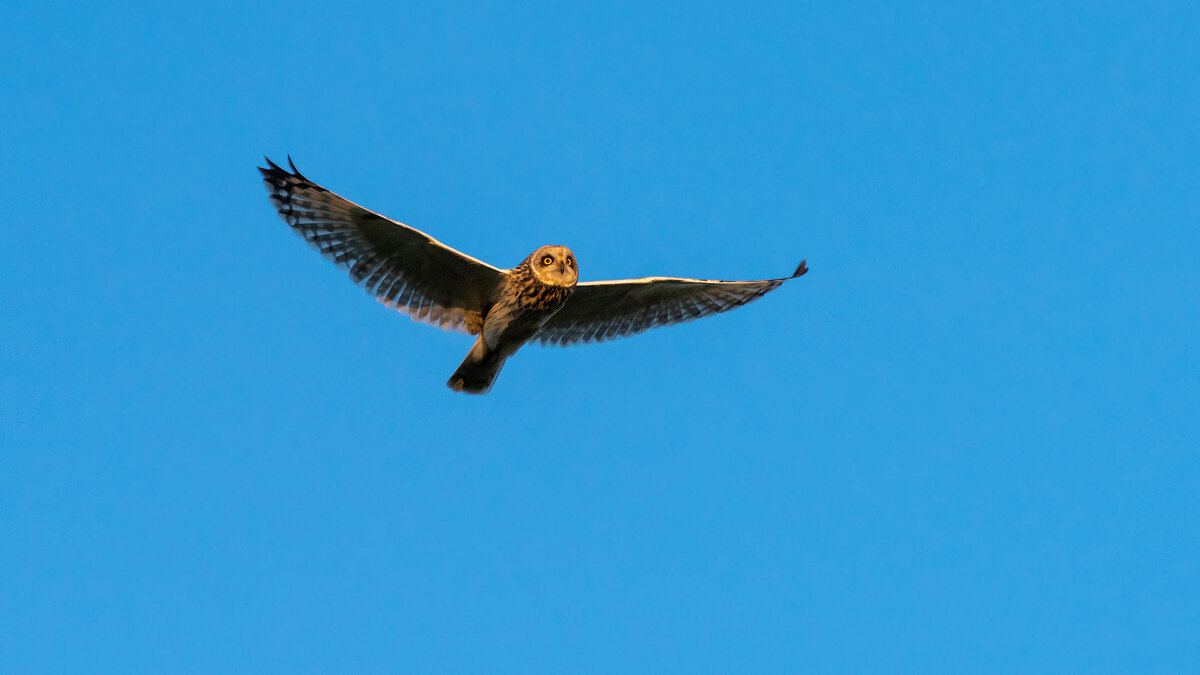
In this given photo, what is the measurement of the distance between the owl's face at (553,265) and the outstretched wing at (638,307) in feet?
3.37

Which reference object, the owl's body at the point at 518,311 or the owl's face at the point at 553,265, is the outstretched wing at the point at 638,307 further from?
the owl's face at the point at 553,265

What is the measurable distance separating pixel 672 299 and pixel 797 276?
4.40 ft

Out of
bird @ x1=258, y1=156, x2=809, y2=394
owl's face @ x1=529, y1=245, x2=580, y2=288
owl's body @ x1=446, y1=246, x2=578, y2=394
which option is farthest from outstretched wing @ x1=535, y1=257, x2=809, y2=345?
owl's face @ x1=529, y1=245, x2=580, y2=288

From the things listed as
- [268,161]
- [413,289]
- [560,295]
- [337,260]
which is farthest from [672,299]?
[268,161]

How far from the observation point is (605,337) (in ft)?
38.7

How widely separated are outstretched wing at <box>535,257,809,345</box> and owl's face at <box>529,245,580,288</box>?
103 centimetres

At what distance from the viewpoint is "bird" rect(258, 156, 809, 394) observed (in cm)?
1001

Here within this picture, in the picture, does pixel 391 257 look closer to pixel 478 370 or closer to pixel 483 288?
pixel 483 288

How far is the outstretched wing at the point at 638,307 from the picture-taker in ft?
37.0

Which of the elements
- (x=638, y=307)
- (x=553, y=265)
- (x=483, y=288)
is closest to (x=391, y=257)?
(x=483, y=288)

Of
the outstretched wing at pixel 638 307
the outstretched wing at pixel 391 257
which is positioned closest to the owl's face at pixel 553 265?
the outstretched wing at pixel 391 257

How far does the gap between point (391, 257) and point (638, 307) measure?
8.58ft

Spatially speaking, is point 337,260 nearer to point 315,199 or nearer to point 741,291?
point 315,199

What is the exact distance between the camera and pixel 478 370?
10875 millimetres
